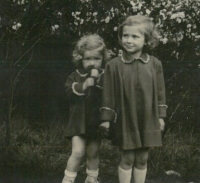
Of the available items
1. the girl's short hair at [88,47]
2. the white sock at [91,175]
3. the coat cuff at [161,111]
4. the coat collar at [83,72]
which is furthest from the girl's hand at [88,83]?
the white sock at [91,175]

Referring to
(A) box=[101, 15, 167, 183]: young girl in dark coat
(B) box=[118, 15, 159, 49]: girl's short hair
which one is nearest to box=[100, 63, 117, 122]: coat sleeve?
(A) box=[101, 15, 167, 183]: young girl in dark coat

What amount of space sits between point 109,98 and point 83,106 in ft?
0.96

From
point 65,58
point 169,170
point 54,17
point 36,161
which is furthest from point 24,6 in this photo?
point 169,170

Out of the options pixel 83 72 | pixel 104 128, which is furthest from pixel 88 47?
pixel 104 128

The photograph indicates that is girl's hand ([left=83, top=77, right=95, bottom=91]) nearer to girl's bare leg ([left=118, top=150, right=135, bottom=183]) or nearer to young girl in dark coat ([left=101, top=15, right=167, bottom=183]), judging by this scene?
young girl in dark coat ([left=101, top=15, right=167, bottom=183])

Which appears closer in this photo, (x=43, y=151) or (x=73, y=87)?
(x=73, y=87)

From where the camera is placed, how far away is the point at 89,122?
139 inches

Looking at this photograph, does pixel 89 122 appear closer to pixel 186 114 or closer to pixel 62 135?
pixel 62 135

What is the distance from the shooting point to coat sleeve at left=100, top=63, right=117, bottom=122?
335cm

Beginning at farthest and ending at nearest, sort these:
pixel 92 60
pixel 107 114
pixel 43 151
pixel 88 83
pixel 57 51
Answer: pixel 43 151, pixel 57 51, pixel 92 60, pixel 88 83, pixel 107 114

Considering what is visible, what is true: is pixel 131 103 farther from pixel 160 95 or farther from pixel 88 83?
pixel 88 83

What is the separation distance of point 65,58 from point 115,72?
0.58m

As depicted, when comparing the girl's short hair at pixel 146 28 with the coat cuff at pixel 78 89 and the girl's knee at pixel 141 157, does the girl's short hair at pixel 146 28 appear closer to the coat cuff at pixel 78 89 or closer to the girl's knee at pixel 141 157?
the coat cuff at pixel 78 89

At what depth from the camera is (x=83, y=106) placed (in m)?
3.55
